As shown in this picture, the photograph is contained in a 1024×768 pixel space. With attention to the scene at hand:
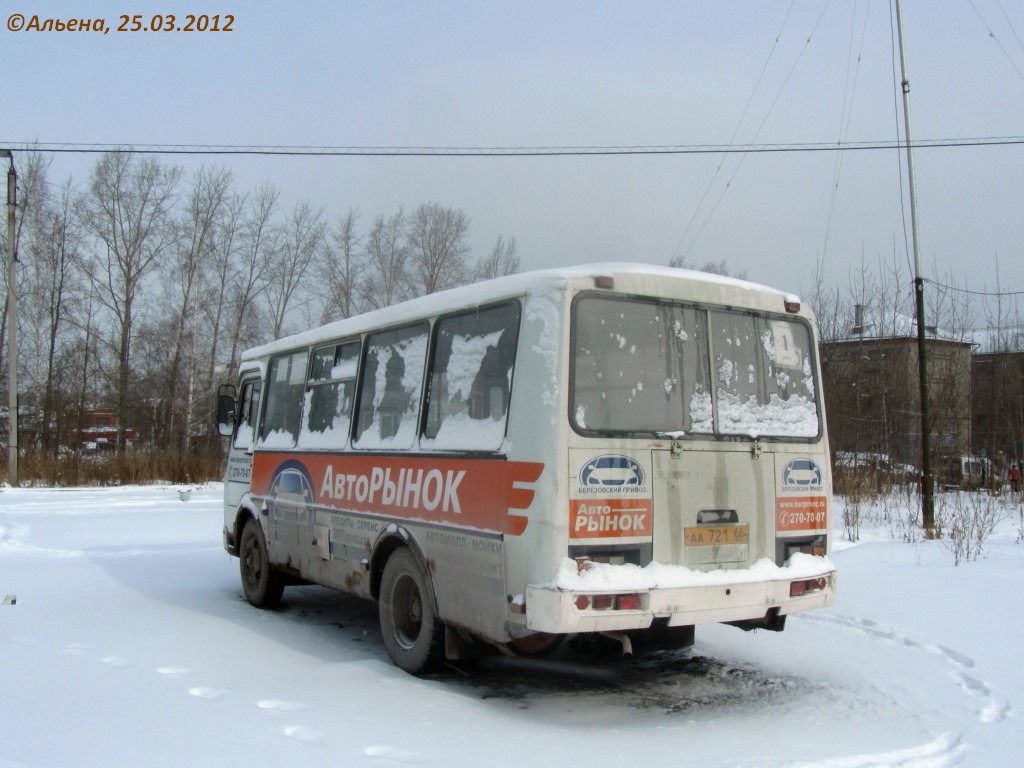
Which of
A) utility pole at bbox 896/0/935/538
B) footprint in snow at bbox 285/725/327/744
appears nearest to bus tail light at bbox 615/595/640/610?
footprint in snow at bbox 285/725/327/744

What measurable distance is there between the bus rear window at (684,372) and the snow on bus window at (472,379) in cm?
53

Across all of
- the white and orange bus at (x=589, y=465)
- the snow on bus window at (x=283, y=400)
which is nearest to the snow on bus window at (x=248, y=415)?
the snow on bus window at (x=283, y=400)

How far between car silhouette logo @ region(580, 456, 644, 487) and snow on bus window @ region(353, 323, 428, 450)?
1.80m

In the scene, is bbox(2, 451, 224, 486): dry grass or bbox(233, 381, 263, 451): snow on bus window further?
bbox(2, 451, 224, 486): dry grass

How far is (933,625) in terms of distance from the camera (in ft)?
26.9

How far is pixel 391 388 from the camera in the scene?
7238 mm

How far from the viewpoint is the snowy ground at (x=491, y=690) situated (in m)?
4.81

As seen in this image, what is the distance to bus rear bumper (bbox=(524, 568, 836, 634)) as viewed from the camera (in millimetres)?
5191

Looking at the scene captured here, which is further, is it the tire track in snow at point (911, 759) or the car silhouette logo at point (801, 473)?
the car silhouette logo at point (801, 473)

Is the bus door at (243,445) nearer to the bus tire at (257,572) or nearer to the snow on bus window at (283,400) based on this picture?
→ the snow on bus window at (283,400)

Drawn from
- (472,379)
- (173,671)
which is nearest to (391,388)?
(472,379)

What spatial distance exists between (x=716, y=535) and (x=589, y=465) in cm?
104

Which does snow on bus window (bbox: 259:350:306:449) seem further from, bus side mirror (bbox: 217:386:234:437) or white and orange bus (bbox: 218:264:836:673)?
white and orange bus (bbox: 218:264:836:673)

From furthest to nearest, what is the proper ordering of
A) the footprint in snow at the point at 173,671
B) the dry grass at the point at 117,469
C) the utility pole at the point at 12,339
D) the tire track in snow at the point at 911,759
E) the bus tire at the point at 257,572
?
the dry grass at the point at 117,469 → the utility pole at the point at 12,339 → the bus tire at the point at 257,572 → the footprint in snow at the point at 173,671 → the tire track in snow at the point at 911,759
